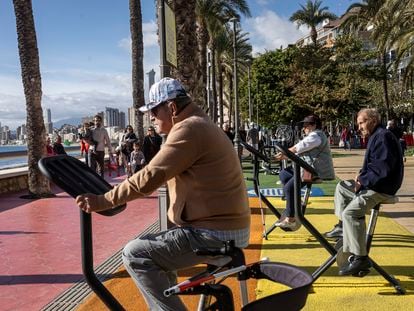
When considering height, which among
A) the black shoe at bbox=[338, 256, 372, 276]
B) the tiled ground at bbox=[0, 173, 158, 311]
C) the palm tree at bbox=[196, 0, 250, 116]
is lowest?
the tiled ground at bbox=[0, 173, 158, 311]

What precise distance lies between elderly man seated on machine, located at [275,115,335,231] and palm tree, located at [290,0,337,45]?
43.2 meters

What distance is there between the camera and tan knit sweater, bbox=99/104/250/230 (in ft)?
9.06

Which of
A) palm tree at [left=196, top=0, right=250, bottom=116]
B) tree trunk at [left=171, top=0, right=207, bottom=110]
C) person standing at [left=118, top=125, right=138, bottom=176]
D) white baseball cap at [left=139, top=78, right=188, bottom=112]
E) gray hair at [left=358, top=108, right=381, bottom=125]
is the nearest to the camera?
white baseball cap at [left=139, top=78, right=188, bottom=112]

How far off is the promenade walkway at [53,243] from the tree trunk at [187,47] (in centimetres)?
245

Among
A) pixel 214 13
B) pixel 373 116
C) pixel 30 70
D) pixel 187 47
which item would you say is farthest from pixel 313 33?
pixel 373 116

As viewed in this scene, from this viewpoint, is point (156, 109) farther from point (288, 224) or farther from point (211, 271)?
point (288, 224)

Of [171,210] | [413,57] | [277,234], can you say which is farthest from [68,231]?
[413,57]

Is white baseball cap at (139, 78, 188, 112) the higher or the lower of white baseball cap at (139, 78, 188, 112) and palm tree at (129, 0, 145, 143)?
the lower

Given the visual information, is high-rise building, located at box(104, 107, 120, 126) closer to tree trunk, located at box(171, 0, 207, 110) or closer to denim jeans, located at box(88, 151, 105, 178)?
denim jeans, located at box(88, 151, 105, 178)

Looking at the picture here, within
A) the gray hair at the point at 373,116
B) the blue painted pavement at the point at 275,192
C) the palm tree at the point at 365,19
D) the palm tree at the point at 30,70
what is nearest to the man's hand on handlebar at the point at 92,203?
the gray hair at the point at 373,116

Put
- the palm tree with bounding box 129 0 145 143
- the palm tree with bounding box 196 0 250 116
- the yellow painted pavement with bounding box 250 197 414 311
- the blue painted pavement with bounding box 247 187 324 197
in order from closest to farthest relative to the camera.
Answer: the yellow painted pavement with bounding box 250 197 414 311
the blue painted pavement with bounding box 247 187 324 197
the palm tree with bounding box 129 0 145 143
the palm tree with bounding box 196 0 250 116

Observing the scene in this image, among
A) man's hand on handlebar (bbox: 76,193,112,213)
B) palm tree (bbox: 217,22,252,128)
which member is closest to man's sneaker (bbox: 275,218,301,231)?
man's hand on handlebar (bbox: 76,193,112,213)

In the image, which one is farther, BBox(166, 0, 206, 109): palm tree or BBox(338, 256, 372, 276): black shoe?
BBox(166, 0, 206, 109): palm tree

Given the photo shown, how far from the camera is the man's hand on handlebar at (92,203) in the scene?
2777 mm
